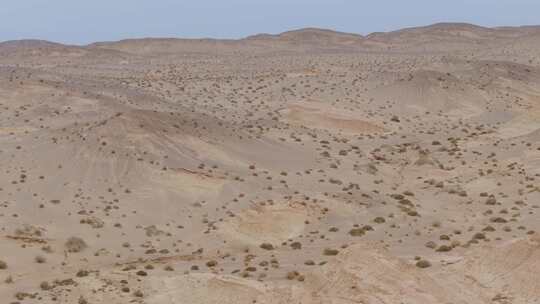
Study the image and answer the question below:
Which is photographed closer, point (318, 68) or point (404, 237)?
point (404, 237)

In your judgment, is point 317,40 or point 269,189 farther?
point 317,40

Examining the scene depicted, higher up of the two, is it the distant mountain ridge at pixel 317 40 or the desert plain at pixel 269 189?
the distant mountain ridge at pixel 317 40

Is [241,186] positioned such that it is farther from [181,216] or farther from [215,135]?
[215,135]

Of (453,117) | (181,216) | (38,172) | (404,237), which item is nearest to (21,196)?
(38,172)

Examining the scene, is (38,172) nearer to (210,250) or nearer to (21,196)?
(21,196)

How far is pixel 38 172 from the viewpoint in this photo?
36906 mm

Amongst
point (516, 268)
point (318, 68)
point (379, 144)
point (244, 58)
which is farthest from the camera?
point (244, 58)

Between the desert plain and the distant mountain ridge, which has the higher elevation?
the distant mountain ridge

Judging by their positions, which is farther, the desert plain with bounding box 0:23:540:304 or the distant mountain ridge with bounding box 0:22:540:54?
the distant mountain ridge with bounding box 0:22:540:54

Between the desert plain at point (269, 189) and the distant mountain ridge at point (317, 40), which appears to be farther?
the distant mountain ridge at point (317, 40)

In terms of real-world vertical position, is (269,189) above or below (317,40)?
below

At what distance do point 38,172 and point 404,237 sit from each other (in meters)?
17.1

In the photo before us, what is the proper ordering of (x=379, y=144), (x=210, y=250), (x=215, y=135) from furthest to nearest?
(x=379, y=144), (x=215, y=135), (x=210, y=250)

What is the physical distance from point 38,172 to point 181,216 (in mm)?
7795
